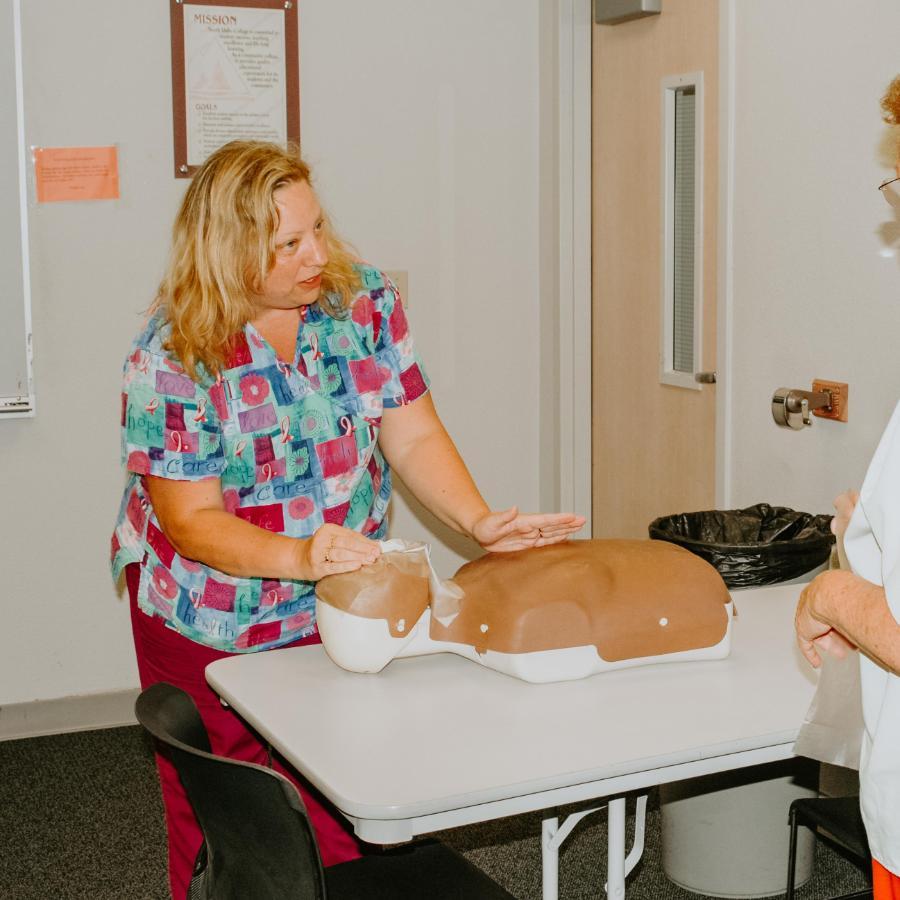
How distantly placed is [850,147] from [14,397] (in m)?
2.20

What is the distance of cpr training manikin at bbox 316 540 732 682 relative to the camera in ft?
5.93

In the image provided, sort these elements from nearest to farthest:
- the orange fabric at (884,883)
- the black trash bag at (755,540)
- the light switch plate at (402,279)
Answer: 1. the orange fabric at (884,883)
2. the black trash bag at (755,540)
3. the light switch plate at (402,279)

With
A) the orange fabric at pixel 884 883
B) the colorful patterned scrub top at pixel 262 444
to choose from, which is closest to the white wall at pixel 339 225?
the colorful patterned scrub top at pixel 262 444

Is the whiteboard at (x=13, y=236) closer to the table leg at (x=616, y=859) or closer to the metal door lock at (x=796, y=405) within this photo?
the metal door lock at (x=796, y=405)

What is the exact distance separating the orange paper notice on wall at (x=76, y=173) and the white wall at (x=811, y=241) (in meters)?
1.66

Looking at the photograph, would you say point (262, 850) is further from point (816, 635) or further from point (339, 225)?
point (339, 225)

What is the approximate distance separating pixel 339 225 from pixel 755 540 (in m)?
1.60

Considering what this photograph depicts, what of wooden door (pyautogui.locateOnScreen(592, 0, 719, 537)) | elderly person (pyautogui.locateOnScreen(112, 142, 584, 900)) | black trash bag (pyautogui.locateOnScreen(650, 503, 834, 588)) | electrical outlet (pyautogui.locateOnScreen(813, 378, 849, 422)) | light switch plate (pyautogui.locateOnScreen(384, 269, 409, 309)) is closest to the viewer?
elderly person (pyautogui.locateOnScreen(112, 142, 584, 900))

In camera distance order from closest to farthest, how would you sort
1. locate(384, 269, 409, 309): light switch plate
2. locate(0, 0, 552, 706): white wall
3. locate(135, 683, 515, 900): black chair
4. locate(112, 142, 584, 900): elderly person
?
locate(135, 683, 515, 900): black chair < locate(112, 142, 584, 900): elderly person < locate(0, 0, 552, 706): white wall < locate(384, 269, 409, 309): light switch plate

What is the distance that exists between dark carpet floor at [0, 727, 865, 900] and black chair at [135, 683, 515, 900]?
2.87ft

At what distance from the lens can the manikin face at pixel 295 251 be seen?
6.55 ft

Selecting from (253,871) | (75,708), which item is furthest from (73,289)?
(253,871)

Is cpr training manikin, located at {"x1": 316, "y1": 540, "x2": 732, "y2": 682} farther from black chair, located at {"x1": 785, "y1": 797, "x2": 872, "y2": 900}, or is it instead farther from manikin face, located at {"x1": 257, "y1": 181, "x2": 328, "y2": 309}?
manikin face, located at {"x1": 257, "y1": 181, "x2": 328, "y2": 309}

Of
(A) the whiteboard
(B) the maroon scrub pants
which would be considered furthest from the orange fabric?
(A) the whiteboard
